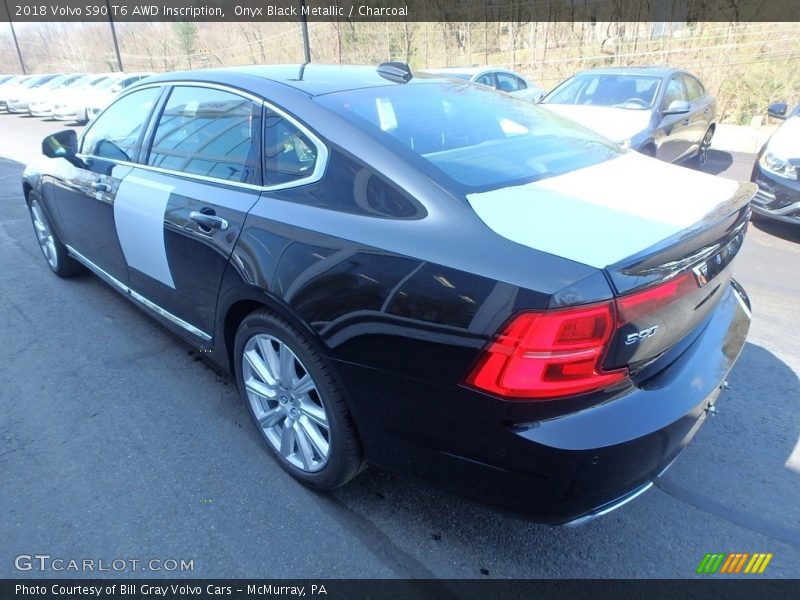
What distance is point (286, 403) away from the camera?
2389mm

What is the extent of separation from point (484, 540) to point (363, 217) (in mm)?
1352

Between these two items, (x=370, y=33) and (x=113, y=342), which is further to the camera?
(x=370, y=33)

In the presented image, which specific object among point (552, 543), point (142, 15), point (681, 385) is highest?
point (142, 15)

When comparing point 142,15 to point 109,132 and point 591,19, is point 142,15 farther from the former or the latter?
point 109,132

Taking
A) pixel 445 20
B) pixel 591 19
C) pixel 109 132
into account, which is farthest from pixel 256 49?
pixel 109 132

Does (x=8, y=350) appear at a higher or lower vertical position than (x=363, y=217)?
lower

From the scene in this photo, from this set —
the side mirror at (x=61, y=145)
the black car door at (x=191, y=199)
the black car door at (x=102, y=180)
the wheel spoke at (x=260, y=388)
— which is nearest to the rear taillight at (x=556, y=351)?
the wheel spoke at (x=260, y=388)

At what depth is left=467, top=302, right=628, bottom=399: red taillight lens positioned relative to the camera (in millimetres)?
1537

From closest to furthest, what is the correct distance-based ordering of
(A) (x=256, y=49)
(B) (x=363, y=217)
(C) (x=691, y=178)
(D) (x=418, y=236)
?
(D) (x=418, y=236) → (B) (x=363, y=217) → (C) (x=691, y=178) → (A) (x=256, y=49)

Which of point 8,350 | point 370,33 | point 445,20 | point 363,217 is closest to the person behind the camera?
point 363,217

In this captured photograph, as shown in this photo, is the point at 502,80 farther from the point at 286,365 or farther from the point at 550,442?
the point at 550,442

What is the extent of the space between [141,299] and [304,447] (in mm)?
1684

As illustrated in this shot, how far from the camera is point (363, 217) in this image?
6.40 feet

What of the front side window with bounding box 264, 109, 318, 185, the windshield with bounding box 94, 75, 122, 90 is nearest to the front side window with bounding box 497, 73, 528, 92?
the front side window with bounding box 264, 109, 318, 185
